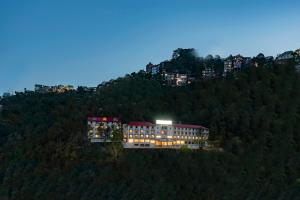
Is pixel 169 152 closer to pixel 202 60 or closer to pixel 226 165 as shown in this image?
pixel 226 165

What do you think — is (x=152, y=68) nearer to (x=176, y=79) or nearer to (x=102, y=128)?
(x=176, y=79)

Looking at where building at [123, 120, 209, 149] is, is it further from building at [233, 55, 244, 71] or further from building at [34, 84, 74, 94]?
building at [34, 84, 74, 94]

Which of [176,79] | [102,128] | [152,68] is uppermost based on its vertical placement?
[152,68]

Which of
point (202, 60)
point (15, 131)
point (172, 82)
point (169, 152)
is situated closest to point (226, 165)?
point (169, 152)

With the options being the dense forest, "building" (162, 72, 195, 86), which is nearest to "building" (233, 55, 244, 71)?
"building" (162, 72, 195, 86)

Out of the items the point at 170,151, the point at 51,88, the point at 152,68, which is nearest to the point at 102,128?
the point at 170,151

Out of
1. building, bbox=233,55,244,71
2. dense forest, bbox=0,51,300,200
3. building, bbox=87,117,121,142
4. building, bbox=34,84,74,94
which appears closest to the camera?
dense forest, bbox=0,51,300,200
